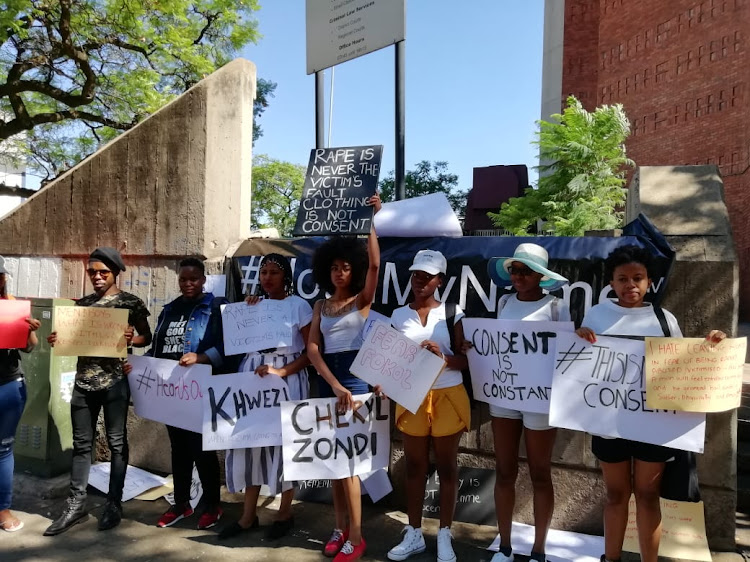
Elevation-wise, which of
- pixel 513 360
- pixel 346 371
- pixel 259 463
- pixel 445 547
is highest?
pixel 513 360

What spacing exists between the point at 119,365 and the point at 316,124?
3477mm

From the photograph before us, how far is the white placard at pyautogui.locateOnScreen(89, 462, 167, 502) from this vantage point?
444cm

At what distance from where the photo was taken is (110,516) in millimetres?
3865

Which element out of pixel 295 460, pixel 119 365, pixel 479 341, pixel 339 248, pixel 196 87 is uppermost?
pixel 196 87

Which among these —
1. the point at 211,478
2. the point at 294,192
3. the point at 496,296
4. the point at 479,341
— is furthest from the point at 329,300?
the point at 294,192

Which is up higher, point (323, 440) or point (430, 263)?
point (430, 263)

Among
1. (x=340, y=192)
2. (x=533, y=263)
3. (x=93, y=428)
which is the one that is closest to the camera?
(x=533, y=263)

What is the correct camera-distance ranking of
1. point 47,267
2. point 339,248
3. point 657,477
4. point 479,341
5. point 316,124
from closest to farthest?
point 657,477, point 479,341, point 339,248, point 47,267, point 316,124

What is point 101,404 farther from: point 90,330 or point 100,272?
point 100,272

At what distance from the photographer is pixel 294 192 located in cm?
3588

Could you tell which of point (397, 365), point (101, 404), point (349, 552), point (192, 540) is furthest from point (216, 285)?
point (349, 552)

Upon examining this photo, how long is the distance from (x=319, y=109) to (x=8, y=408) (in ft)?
13.8

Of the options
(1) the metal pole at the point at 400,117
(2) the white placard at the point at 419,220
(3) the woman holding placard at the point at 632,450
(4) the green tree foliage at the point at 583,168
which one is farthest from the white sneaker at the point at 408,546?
(4) the green tree foliage at the point at 583,168

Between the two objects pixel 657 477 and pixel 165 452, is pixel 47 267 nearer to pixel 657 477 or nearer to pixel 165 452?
pixel 165 452
